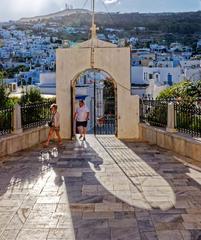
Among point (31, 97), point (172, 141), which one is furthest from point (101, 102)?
point (172, 141)

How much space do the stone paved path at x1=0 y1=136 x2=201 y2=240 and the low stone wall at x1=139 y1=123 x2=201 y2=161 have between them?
337mm

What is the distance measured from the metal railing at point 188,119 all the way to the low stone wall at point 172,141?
0.30 m

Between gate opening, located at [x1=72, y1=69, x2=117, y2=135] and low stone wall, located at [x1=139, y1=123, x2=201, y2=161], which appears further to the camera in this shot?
gate opening, located at [x1=72, y1=69, x2=117, y2=135]

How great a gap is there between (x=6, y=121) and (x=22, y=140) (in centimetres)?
75

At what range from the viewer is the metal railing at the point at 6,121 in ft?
40.2

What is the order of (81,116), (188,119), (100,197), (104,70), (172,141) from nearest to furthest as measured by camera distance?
(100,197) → (188,119) → (172,141) → (81,116) → (104,70)

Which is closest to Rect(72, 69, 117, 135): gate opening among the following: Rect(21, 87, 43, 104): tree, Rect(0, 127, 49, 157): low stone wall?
Rect(21, 87, 43, 104): tree

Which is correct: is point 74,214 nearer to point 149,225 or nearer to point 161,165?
point 149,225

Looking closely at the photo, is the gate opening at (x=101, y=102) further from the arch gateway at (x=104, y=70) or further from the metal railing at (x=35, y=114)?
the metal railing at (x=35, y=114)

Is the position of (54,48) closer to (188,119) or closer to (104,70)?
(104,70)

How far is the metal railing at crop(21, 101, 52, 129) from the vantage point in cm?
1362

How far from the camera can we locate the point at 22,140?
500 inches

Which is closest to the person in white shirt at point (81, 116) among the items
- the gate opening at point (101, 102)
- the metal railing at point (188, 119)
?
the metal railing at point (188, 119)

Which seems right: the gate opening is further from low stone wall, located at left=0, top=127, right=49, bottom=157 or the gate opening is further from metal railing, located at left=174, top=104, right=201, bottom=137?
metal railing, located at left=174, top=104, right=201, bottom=137
